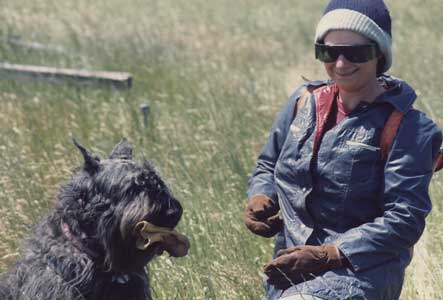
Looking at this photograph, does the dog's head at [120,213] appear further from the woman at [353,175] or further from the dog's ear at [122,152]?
the woman at [353,175]

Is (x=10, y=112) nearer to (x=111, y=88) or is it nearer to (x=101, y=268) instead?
(x=111, y=88)

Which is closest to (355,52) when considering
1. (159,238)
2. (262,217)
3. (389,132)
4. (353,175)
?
(389,132)

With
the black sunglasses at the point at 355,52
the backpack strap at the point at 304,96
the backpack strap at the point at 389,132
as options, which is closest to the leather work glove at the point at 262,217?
the backpack strap at the point at 304,96

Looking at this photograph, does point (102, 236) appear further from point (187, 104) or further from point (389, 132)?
point (187, 104)

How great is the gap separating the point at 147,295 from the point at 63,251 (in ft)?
1.59

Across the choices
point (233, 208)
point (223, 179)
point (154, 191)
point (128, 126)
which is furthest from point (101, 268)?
point (128, 126)

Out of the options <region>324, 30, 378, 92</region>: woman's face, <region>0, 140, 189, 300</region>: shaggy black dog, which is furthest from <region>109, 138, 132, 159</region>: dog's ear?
<region>324, 30, 378, 92</region>: woman's face

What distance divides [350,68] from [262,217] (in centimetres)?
84

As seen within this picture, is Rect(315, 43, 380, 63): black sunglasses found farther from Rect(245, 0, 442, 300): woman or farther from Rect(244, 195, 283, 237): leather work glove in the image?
Rect(244, 195, 283, 237): leather work glove

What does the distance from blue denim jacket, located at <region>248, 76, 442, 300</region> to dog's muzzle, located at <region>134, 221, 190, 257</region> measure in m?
0.51

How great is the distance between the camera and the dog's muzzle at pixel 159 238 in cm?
417

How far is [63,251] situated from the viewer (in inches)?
170

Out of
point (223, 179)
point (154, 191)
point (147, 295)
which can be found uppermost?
point (154, 191)

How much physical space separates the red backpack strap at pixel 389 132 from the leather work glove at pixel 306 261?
47 cm
